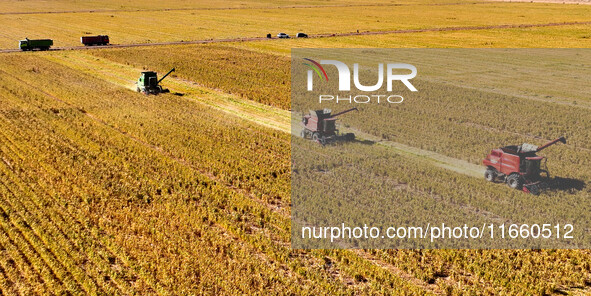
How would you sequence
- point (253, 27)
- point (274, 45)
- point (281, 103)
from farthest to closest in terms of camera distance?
point (253, 27), point (274, 45), point (281, 103)

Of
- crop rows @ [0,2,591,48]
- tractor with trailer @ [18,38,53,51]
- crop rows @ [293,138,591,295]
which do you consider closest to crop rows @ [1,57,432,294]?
crop rows @ [293,138,591,295]

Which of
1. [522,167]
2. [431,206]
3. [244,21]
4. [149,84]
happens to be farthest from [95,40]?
[522,167]

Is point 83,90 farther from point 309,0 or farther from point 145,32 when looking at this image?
point 309,0

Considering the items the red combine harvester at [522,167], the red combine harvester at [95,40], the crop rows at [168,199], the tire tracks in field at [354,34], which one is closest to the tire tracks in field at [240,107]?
the red combine harvester at [522,167]

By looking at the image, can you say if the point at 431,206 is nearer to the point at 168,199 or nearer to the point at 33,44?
the point at 168,199

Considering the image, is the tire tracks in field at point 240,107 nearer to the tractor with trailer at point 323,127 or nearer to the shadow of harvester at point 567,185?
the tractor with trailer at point 323,127

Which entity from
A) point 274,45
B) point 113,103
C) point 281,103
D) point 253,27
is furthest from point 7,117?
point 253,27

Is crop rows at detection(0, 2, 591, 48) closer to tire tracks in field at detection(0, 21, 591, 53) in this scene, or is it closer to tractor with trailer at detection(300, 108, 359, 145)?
tire tracks in field at detection(0, 21, 591, 53)
